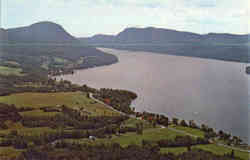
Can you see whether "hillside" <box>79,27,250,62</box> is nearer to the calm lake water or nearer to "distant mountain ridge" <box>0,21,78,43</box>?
"distant mountain ridge" <box>0,21,78,43</box>

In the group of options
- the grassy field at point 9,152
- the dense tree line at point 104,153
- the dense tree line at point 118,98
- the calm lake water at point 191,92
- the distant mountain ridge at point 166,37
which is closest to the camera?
the grassy field at point 9,152

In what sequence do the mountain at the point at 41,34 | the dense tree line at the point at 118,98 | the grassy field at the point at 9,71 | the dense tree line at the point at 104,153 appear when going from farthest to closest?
the mountain at the point at 41,34, the grassy field at the point at 9,71, the dense tree line at the point at 118,98, the dense tree line at the point at 104,153

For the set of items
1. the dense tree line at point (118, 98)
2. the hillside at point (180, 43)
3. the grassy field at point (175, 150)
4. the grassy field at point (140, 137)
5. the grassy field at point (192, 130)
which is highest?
the hillside at point (180, 43)

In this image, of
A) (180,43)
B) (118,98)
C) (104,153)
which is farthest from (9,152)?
(180,43)

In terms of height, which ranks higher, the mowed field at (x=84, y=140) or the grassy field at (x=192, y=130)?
the mowed field at (x=84, y=140)

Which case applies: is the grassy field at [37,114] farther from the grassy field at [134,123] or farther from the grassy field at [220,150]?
the grassy field at [220,150]

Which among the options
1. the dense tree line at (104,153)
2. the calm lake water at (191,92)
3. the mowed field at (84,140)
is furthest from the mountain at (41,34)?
the dense tree line at (104,153)
